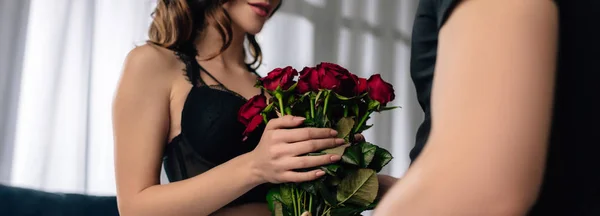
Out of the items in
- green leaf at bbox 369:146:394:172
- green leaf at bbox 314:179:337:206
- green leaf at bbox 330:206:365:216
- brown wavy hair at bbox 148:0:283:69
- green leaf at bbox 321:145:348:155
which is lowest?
green leaf at bbox 330:206:365:216

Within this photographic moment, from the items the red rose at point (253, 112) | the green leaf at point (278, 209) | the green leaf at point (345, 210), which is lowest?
the green leaf at point (278, 209)

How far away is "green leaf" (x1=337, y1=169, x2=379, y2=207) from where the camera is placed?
0.81 metres

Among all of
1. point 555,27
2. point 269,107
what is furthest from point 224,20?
point 555,27

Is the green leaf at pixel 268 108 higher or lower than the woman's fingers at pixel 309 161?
higher

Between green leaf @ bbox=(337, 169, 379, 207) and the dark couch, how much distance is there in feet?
2.73

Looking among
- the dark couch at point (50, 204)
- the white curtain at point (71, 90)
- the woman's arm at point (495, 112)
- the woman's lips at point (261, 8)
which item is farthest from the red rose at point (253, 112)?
the white curtain at point (71, 90)

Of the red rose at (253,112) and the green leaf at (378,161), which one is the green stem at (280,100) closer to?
the red rose at (253,112)

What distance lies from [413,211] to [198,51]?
3.05 ft

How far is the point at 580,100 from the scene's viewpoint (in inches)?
15.0

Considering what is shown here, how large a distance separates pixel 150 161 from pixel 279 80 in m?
0.33

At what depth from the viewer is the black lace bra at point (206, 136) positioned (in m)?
1.08

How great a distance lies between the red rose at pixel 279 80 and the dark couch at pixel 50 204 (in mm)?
766

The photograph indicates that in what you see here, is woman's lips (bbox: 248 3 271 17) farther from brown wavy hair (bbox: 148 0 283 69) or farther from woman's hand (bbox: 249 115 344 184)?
woman's hand (bbox: 249 115 344 184)

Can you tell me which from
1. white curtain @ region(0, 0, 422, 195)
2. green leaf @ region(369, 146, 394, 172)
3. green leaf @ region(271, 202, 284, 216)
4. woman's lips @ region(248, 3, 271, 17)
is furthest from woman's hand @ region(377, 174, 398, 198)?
white curtain @ region(0, 0, 422, 195)
